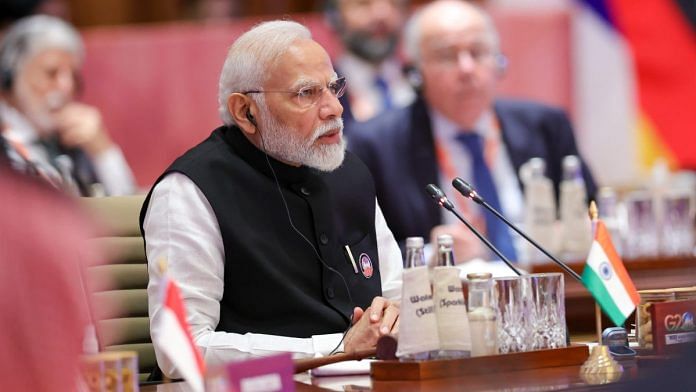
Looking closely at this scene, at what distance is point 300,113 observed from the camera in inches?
129

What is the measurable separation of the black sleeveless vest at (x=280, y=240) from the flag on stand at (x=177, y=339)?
3.05ft

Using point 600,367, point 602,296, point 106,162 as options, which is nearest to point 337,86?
point 602,296

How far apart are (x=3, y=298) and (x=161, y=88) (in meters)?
5.59

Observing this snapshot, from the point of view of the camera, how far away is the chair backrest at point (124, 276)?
320 cm

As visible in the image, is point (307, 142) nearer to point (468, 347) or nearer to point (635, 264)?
point (468, 347)

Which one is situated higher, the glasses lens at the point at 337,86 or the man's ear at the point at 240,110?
the glasses lens at the point at 337,86

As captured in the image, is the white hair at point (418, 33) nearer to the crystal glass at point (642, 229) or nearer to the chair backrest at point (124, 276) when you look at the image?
the crystal glass at point (642, 229)

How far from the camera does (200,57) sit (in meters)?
6.96

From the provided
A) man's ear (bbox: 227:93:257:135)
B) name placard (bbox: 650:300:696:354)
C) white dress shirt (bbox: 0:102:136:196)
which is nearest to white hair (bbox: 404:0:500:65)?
white dress shirt (bbox: 0:102:136:196)

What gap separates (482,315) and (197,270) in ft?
2.38

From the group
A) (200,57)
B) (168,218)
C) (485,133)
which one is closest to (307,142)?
(168,218)

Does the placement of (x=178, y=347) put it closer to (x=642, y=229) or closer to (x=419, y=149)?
(x=419, y=149)

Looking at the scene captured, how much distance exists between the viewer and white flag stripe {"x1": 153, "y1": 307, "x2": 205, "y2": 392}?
208 cm

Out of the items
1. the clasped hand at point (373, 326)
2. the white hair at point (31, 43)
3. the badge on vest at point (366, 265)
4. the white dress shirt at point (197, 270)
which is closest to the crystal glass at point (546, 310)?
the clasped hand at point (373, 326)
